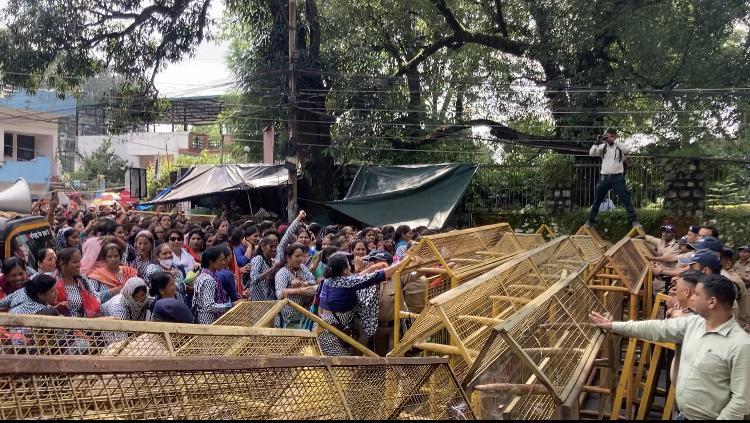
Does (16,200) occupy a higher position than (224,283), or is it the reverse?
(16,200)

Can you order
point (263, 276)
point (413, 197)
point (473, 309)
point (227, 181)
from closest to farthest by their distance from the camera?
1. point (473, 309)
2. point (263, 276)
3. point (413, 197)
4. point (227, 181)

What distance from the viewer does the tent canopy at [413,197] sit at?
13.2 metres

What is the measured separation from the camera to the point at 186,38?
16688mm

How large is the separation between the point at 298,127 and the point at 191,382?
14104 mm

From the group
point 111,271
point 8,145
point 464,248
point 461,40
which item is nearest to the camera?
point 111,271

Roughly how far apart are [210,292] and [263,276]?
0.85m

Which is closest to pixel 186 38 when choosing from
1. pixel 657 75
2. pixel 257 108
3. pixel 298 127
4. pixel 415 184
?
pixel 257 108

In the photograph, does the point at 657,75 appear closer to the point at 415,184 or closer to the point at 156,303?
the point at 415,184

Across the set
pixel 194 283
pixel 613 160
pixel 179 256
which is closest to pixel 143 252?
pixel 179 256

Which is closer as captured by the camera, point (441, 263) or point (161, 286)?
point (161, 286)

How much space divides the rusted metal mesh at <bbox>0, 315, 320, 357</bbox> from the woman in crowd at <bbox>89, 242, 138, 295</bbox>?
7.20 feet

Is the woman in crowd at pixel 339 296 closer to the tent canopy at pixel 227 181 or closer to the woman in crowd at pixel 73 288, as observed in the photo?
the woman in crowd at pixel 73 288

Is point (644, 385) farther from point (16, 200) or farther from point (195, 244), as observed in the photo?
point (16, 200)

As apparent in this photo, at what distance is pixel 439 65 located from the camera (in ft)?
57.7
